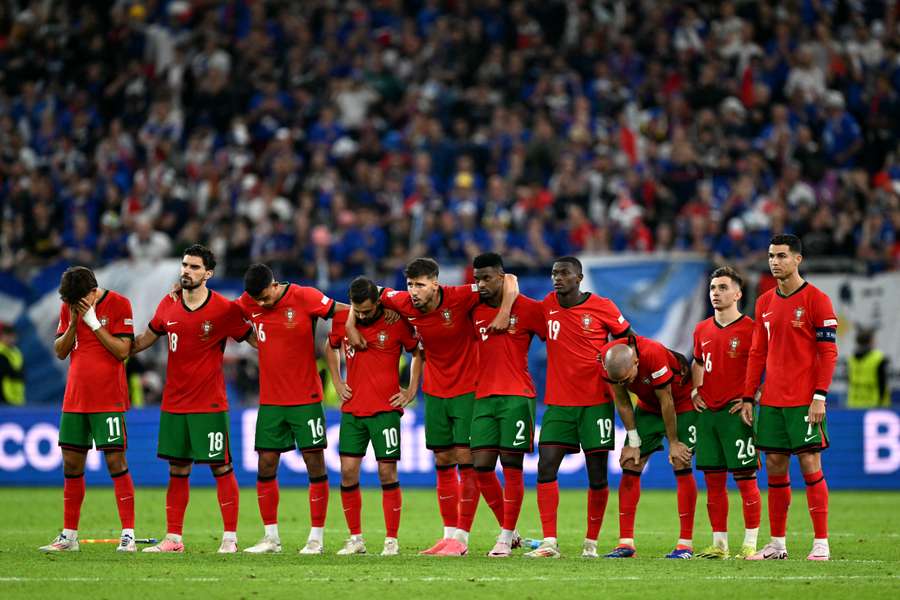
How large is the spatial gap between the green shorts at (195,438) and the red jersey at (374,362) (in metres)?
1.18

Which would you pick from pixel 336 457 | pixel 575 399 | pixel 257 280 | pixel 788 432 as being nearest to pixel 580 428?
pixel 575 399

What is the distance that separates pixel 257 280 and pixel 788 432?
494cm

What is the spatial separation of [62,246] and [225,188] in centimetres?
315

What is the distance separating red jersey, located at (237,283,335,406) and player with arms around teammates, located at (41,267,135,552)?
4.11 ft

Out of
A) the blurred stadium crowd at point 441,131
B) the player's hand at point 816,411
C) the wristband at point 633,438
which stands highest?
the blurred stadium crowd at point 441,131

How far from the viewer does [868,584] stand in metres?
9.97

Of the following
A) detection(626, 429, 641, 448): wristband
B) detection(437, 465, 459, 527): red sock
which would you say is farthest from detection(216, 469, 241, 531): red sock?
detection(626, 429, 641, 448): wristband

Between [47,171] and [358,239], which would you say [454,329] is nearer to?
[358,239]

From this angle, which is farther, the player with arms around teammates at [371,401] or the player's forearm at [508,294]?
the player with arms around teammates at [371,401]

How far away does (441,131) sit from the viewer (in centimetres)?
2628

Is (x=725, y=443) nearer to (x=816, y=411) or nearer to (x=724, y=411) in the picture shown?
(x=724, y=411)

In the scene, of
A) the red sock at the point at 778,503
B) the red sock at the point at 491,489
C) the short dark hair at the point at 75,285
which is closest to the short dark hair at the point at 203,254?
the short dark hair at the point at 75,285

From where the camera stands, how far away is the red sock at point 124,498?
12.6 meters

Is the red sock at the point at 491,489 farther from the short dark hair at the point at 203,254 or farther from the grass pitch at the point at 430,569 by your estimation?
the short dark hair at the point at 203,254
